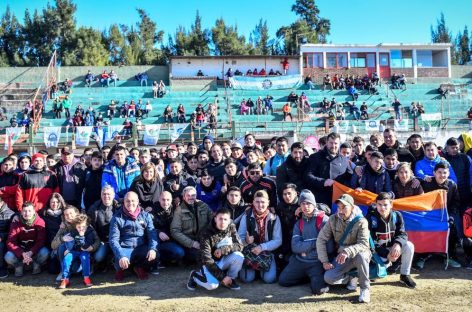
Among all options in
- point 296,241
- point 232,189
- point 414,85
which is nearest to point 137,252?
point 232,189

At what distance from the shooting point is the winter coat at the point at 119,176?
21.1 ft

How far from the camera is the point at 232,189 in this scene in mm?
5707

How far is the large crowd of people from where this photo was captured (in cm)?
512

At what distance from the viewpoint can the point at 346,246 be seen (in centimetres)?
490

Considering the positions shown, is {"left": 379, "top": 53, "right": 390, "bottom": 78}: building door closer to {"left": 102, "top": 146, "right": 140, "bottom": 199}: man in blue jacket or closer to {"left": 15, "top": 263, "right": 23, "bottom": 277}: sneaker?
{"left": 102, "top": 146, "right": 140, "bottom": 199}: man in blue jacket

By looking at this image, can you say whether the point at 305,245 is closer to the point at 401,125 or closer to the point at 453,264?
the point at 453,264

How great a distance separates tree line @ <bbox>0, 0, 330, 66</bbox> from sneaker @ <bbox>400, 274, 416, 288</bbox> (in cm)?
Answer: 4200

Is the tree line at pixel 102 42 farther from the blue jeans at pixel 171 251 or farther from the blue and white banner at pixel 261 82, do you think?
the blue jeans at pixel 171 251

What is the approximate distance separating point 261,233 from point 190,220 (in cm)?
103

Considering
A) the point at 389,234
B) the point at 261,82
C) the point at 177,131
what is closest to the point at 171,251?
the point at 389,234

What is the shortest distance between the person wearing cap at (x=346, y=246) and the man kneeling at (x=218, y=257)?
1.03 meters

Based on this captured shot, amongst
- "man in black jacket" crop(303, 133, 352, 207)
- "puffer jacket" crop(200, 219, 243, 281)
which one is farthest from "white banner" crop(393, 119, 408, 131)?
"puffer jacket" crop(200, 219, 243, 281)

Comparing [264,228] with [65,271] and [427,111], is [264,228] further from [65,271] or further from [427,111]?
[427,111]

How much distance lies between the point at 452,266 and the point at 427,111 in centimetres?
2437
